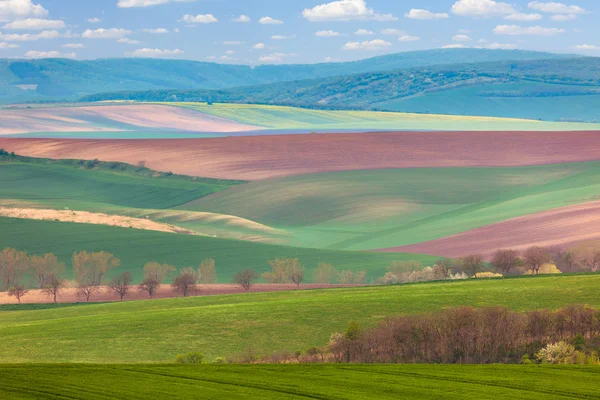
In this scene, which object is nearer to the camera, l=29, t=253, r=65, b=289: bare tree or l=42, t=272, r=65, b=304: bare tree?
l=42, t=272, r=65, b=304: bare tree

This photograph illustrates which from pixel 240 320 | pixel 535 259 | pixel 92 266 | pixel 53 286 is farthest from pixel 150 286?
pixel 535 259

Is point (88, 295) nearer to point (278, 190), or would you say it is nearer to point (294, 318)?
point (294, 318)

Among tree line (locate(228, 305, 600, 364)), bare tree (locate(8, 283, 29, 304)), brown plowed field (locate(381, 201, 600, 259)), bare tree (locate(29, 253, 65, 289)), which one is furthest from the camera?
brown plowed field (locate(381, 201, 600, 259))

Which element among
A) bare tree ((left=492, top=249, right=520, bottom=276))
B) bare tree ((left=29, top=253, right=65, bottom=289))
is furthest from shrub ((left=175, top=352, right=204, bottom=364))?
bare tree ((left=29, top=253, right=65, bottom=289))

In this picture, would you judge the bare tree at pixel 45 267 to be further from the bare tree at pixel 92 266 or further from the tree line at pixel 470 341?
the tree line at pixel 470 341

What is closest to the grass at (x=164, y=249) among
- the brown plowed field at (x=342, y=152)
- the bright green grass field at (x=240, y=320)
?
the bright green grass field at (x=240, y=320)

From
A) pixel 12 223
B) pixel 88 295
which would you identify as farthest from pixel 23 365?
pixel 12 223

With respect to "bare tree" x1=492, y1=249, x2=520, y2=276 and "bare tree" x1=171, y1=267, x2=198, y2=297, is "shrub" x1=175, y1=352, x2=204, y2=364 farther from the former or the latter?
"bare tree" x1=492, y1=249, x2=520, y2=276
